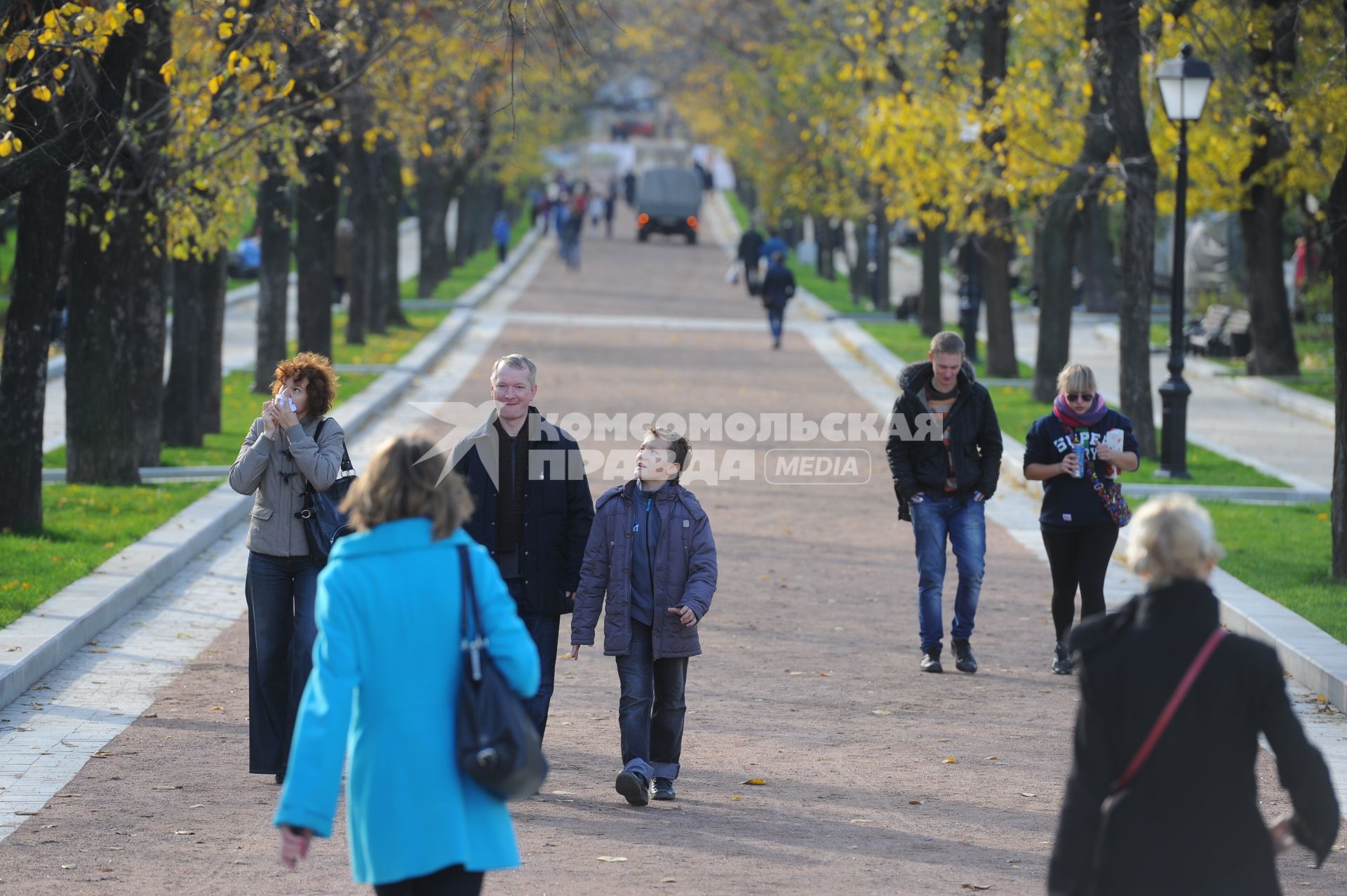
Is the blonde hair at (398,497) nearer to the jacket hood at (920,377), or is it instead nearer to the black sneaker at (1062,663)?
the jacket hood at (920,377)

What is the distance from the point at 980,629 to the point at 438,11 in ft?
51.6

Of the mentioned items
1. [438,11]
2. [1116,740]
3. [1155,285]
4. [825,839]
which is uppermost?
[438,11]

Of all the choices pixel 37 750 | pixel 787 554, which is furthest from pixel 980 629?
pixel 37 750

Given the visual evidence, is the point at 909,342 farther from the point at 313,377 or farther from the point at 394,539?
the point at 394,539

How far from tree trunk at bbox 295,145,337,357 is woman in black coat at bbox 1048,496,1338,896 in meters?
19.9

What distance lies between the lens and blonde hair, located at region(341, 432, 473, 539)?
4254 mm

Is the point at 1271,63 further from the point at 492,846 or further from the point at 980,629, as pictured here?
the point at 492,846

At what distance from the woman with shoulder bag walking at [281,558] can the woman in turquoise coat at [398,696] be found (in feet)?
10.1

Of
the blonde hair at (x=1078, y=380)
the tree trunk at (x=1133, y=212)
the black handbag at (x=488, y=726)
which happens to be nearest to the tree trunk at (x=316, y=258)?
the tree trunk at (x=1133, y=212)

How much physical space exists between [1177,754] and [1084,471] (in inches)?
218

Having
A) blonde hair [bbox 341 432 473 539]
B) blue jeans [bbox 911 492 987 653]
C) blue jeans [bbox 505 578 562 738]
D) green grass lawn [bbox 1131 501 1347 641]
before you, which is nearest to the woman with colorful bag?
blue jeans [bbox 911 492 987 653]

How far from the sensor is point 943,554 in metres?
9.95

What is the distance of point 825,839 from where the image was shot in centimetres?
676

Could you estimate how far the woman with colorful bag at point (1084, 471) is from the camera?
9406 mm
